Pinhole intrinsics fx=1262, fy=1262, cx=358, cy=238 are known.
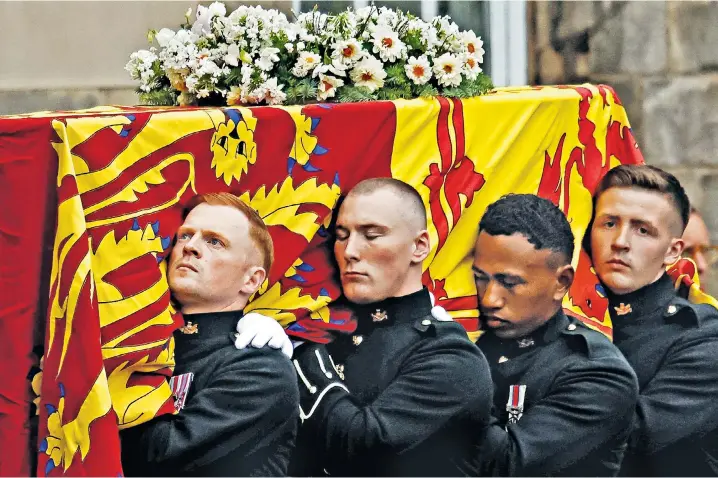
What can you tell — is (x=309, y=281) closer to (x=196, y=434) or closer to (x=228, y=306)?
(x=228, y=306)

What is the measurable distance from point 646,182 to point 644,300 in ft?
A: 1.13

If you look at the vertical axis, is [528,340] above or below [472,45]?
below

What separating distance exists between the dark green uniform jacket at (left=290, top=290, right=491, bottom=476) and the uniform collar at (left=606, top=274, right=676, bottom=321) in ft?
1.78

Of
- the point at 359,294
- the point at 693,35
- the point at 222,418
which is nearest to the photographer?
the point at 222,418

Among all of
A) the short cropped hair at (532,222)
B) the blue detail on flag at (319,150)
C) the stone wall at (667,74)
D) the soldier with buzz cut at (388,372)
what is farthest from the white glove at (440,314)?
the stone wall at (667,74)

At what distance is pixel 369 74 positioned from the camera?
349 cm

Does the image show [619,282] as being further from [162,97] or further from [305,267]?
[162,97]

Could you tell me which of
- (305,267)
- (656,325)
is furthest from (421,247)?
(656,325)

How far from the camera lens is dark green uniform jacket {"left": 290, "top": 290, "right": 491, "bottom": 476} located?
329 centimetres

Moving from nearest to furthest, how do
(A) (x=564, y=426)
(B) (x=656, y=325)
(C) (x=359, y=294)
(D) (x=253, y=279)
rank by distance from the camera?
(D) (x=253, y=279) < (C) (x=359, y=294) < (A) (x=564, y=426) < (B) (x=656, y=325)

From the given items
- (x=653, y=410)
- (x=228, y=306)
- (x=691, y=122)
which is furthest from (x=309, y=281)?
(x=691, y=122)

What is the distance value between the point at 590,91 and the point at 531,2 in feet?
4.98

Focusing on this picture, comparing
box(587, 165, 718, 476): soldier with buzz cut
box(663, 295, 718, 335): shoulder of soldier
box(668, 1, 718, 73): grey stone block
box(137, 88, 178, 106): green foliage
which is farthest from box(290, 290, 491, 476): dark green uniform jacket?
box(668, 1, 718, 73): grey stone block

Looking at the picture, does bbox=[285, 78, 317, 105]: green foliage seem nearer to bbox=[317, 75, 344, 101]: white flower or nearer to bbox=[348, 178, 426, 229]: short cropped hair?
bbox=[317, 75, 344, 101]: white flower
